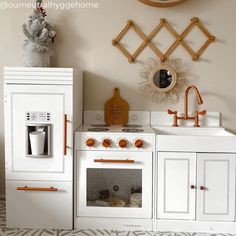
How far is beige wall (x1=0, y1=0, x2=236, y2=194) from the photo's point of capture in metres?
2.79

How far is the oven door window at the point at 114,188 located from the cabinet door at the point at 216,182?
41 centimetres

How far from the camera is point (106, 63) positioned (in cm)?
284

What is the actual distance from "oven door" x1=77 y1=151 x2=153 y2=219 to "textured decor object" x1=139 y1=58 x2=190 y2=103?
667 mm

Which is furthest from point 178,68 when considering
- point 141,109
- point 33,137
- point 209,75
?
point 33,137

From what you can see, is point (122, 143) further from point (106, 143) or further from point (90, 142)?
point (90, 142)

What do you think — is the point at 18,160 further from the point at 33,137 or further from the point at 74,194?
the point at 74,194

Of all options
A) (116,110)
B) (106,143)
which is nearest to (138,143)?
(106,143)

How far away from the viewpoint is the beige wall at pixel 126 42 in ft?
9.14

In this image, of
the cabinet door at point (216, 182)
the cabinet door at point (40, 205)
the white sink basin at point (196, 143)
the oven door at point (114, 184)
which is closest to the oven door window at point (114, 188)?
the oven door at point (114, 184)

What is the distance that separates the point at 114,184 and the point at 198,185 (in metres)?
0.57

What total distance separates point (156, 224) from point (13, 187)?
3.28 ft

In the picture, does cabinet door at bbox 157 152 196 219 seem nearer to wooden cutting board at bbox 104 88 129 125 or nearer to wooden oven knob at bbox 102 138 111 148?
wooden oven knob at bbox 102 138 111 148

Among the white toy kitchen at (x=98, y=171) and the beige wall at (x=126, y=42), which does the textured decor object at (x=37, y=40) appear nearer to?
the beige wall at (x=126, y=42)

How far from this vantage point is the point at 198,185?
2.34 metres
